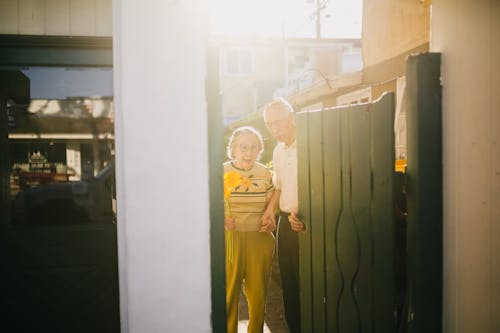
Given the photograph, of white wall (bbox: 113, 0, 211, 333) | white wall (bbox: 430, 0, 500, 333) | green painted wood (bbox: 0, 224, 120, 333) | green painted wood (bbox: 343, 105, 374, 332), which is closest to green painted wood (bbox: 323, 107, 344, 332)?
green painted wood (bbox: 343, 105, 374, 332)

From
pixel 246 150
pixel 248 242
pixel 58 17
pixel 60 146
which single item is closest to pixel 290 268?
pixel 248 242

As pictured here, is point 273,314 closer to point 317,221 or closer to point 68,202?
point 317,221

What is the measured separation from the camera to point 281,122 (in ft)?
11.9

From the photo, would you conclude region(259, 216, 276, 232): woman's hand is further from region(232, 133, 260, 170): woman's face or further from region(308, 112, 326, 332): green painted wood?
region(232, 133, 260, 170): woman's face

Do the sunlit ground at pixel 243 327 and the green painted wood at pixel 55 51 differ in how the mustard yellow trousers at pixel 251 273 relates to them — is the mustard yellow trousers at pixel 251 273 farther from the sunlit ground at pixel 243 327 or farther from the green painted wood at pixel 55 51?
the green painted wood at pixel 55 51

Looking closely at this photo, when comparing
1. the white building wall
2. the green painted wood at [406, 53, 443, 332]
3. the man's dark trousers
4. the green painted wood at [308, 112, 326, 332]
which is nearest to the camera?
the green painted wood at [406, 53, 443, 332]

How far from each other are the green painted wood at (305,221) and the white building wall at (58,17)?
1654mm

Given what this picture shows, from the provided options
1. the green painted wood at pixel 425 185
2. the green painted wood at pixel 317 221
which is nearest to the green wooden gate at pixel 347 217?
the green painted wood at pixel 317 221

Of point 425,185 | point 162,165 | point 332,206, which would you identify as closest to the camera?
point 162,165

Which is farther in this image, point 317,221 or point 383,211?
point 317,221

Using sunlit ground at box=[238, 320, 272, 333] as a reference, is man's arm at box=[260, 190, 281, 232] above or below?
above

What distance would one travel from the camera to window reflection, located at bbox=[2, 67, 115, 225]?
96.0 inches

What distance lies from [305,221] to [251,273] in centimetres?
67

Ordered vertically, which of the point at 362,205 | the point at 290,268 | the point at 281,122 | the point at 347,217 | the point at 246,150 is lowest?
the point at 290,268
